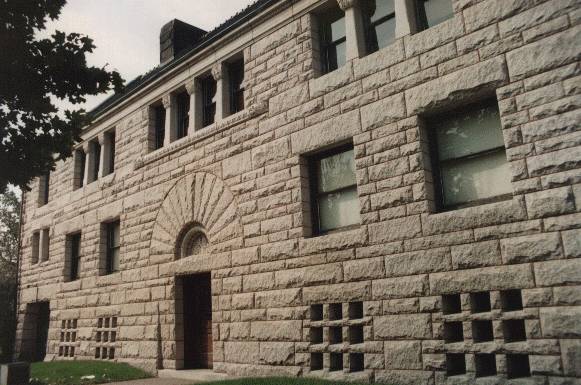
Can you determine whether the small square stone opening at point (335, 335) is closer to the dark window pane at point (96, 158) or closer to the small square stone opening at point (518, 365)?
the small square stone opening at point (518, 365)

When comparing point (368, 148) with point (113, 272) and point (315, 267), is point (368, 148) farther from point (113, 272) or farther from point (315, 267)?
point (113, 272)

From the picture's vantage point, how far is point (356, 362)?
308 inches

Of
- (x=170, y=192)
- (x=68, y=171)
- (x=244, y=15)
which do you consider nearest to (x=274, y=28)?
(x=244, y=15)

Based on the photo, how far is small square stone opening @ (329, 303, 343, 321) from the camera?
8.21 m

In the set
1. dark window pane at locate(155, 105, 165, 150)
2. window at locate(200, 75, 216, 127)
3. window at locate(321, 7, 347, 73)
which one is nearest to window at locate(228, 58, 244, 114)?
window at locate(200, 75, 216, 127)

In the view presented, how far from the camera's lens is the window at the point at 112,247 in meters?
14.2

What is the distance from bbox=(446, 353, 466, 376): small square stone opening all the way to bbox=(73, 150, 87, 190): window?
44.9ft

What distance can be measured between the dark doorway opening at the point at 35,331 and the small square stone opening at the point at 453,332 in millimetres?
15189

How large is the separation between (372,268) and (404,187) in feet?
4.43

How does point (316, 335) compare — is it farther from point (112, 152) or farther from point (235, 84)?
point (112, 152)

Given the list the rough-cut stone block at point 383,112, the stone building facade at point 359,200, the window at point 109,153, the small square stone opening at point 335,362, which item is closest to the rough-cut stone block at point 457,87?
the stone building facade at point 359,200

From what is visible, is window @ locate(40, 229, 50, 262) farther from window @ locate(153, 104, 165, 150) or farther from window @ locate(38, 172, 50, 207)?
window @ locate(153, 104, 165, 150)

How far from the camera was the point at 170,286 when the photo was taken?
1139cm

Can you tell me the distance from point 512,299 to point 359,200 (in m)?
2.75
